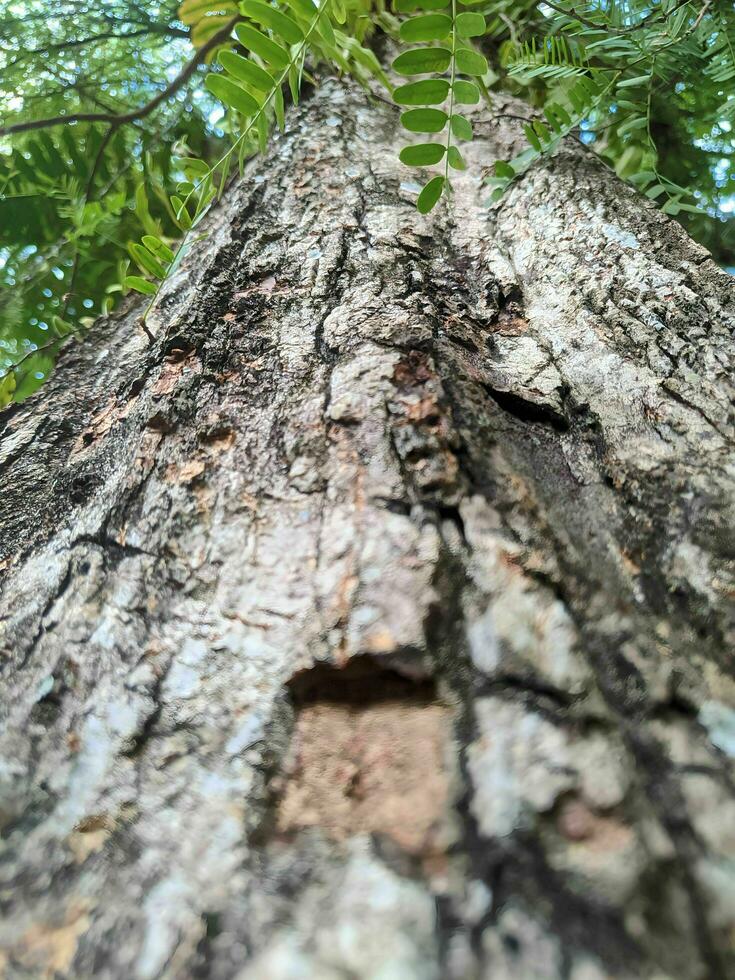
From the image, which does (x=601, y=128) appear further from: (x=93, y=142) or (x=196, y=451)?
(x=93, y=142)

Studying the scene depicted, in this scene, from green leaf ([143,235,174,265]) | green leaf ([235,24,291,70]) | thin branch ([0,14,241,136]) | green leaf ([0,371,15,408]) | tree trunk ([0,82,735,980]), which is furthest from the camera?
thin branch ([0,14,241,136])

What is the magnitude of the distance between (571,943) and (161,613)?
0.32m

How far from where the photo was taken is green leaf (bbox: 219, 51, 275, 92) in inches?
26.2

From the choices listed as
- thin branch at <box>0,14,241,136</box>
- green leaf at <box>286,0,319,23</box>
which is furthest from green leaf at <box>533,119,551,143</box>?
thin branch at <box>0,14,241,136</box>

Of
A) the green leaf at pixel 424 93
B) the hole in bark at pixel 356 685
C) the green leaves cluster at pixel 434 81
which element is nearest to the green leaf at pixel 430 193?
the green leaves cluster at pixel 434 81

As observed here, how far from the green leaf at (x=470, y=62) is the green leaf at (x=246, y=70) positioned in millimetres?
208

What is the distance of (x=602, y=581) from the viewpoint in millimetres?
441

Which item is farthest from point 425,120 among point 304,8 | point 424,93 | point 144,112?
point 144,112

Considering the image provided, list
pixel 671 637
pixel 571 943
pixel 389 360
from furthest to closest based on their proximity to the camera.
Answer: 1. pixel 389 360
2. pixel 671 637
3. pixel 571 943

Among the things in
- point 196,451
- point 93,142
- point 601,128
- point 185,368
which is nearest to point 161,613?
point 196,451

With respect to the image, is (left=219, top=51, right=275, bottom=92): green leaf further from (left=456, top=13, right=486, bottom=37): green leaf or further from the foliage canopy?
(left=456, top=13, right=486, bottom=37): green leaf

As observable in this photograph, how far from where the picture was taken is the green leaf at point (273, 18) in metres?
0.66

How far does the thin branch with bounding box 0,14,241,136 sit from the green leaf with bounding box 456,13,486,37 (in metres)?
0.79

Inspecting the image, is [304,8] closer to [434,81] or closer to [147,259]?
[434,81]
